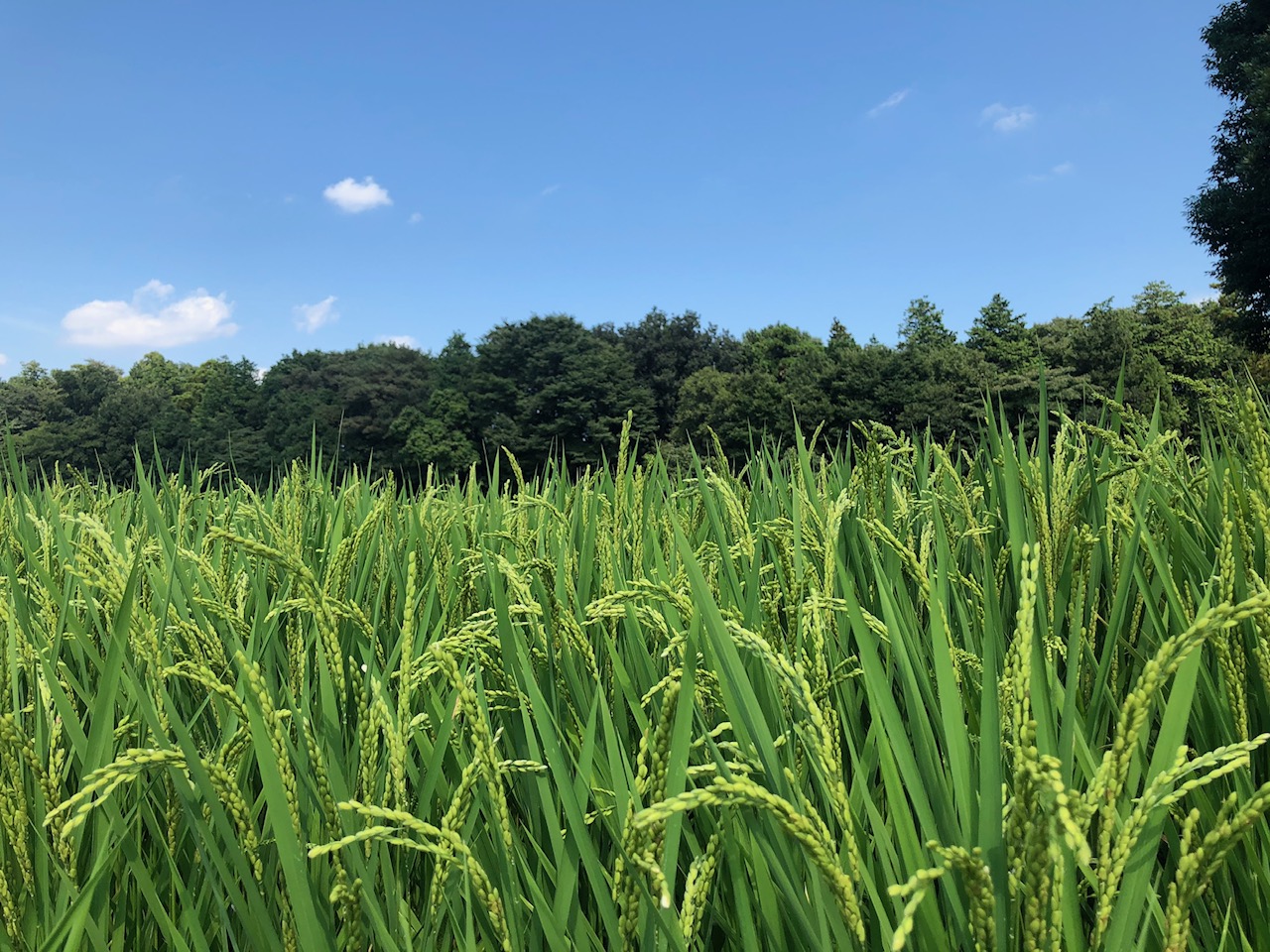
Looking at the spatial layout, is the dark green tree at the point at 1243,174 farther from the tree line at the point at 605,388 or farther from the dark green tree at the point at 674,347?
the dark green tree at the point at 674,347

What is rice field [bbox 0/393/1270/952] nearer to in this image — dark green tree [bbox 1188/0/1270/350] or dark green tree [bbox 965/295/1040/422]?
dark green tree [bbox 1188/0/1270/350]

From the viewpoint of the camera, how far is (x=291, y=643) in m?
1.58

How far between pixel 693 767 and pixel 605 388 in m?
52.3

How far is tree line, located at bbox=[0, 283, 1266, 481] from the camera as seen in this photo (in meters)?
42.2

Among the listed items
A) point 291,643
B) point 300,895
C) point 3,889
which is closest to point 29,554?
point 291,643

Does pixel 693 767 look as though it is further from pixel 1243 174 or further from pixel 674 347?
pixel 674 347

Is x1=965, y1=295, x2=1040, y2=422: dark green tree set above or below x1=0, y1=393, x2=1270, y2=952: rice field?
above

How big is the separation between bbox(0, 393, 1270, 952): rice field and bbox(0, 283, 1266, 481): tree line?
34995 millimetres

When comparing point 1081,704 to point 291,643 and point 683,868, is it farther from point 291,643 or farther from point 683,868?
point 291,643

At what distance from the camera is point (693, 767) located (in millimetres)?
877

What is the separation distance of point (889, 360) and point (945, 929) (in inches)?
1740

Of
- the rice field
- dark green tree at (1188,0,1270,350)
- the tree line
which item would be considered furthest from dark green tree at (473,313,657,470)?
the rice field

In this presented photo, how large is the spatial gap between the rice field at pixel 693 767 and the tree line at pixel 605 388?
1378 inches

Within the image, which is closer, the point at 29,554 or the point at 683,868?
the point at 683,868
